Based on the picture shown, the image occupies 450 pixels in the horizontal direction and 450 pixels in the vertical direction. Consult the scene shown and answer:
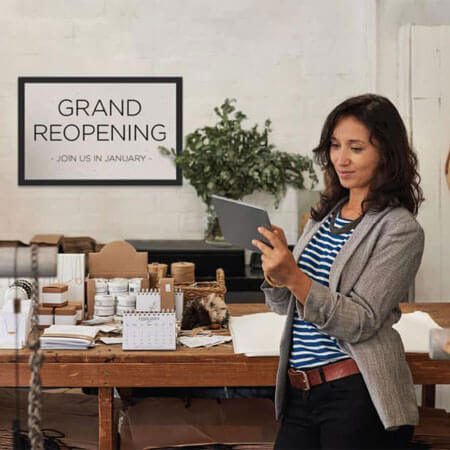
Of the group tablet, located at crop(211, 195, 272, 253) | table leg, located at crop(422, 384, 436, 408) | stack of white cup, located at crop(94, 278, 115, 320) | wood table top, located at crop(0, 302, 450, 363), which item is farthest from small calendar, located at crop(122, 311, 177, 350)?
table leg, located at crop(422, 384, 436, 408)

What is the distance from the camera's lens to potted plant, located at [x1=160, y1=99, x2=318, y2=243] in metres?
4.20

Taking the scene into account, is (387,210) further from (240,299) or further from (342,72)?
(342,72)

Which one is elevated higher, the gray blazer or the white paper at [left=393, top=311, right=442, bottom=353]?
the gray blazer

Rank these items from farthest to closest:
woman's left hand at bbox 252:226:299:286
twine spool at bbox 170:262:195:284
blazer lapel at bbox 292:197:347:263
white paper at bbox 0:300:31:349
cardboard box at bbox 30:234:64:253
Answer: cardboard box at bbox 30:234:64:253 < twine spool at bbox 170:262:195:284 < white paper at bbox 0:300:31:349 < blazer lapel at bbox 292:197:347:263 < woman's left hand at bbox 252:226:299:286

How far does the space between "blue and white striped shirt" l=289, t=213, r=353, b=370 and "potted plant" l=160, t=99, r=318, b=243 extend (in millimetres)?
2374

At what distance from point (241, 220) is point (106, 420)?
84 centimetres

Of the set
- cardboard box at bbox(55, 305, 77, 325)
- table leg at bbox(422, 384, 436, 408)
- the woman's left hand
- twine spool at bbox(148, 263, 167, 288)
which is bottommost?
table leg at bbox(422, 384, 436, 408)

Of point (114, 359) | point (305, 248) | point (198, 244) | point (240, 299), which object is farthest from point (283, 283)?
point (198, 244)

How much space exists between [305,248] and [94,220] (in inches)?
116

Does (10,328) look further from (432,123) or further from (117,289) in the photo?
(432,123)

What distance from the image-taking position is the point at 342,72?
15.0 ft

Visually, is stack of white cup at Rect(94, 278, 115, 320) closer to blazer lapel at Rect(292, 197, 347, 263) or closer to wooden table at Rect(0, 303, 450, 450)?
wooden table at Rect(0, 303, 450, 450)

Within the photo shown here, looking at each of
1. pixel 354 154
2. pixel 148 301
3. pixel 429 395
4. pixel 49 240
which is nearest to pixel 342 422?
pixel 354 154

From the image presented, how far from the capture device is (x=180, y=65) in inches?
178
